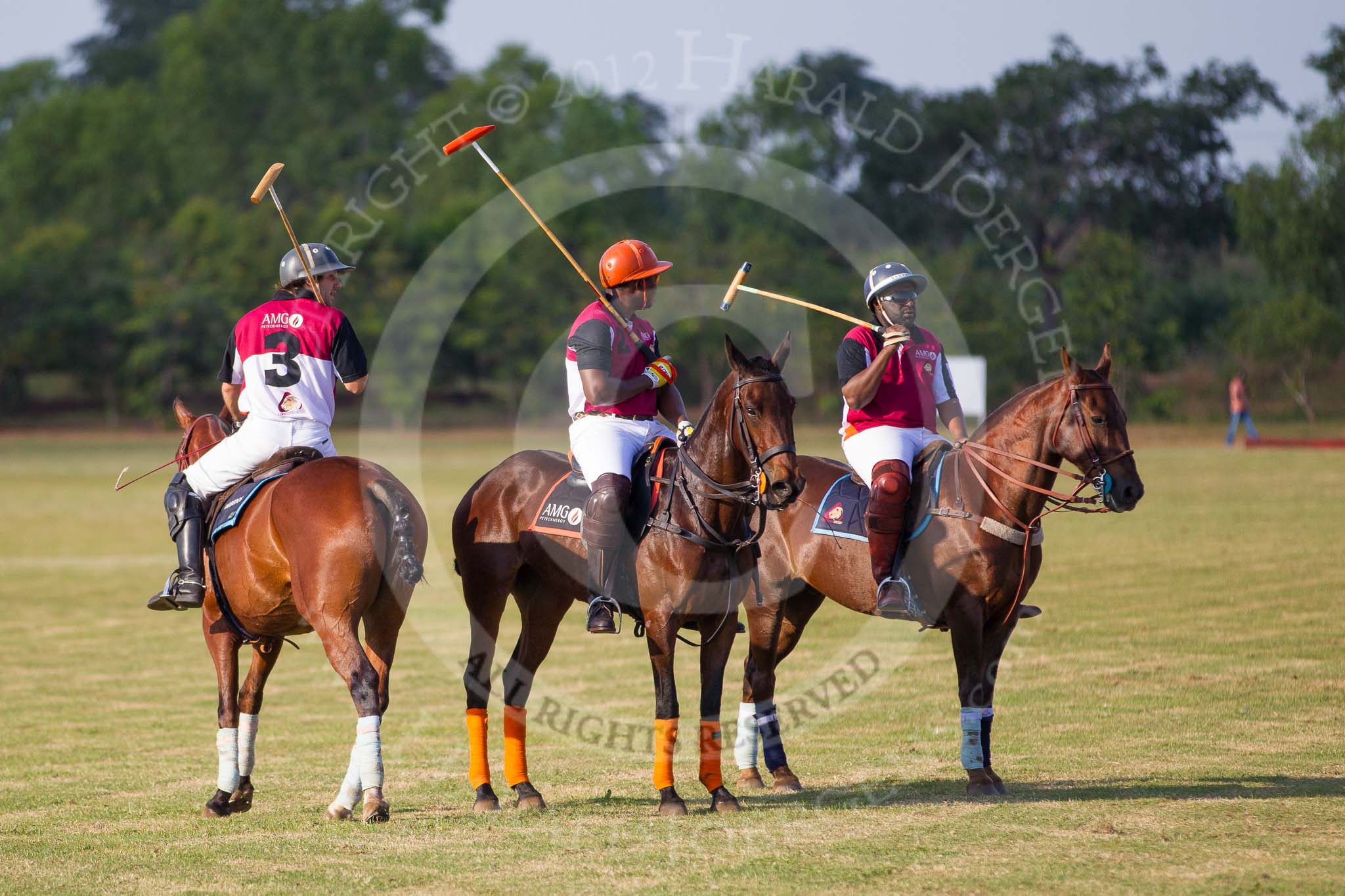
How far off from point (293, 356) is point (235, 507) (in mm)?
806

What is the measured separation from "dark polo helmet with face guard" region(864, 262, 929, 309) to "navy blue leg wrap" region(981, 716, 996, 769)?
7.37ft

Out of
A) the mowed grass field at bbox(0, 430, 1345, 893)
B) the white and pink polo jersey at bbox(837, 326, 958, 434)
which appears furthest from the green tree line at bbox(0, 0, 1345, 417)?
the white and pink polo jersey at bbox(837, 326, 958, 434)

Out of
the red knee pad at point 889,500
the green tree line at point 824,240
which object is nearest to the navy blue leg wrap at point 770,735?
the red knee pad at point 889,500

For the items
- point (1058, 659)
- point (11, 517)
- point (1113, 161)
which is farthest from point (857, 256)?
point (1058, 659)

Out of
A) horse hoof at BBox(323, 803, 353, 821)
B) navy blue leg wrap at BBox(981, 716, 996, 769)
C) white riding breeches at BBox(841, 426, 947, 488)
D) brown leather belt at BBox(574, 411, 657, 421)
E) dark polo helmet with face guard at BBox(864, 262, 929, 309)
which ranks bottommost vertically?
horse hoof at BBox(323, 803, 353, 821)

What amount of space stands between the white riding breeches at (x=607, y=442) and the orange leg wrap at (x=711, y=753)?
4.23 ft

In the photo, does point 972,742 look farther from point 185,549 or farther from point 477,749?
point 185,549

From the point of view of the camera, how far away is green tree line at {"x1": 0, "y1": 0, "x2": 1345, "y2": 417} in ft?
143

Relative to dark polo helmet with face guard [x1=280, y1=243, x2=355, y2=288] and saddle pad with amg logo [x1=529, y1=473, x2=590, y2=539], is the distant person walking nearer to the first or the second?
saddle pad with amg logo [x1=529, y1=473, x2=590, y2=539]

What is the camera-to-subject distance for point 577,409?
23.7 feet

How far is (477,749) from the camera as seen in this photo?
718 cm

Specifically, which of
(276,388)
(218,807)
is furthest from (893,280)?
(218,807)

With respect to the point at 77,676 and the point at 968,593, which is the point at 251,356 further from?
the point at 77,676

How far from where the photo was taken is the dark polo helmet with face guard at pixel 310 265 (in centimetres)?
724
